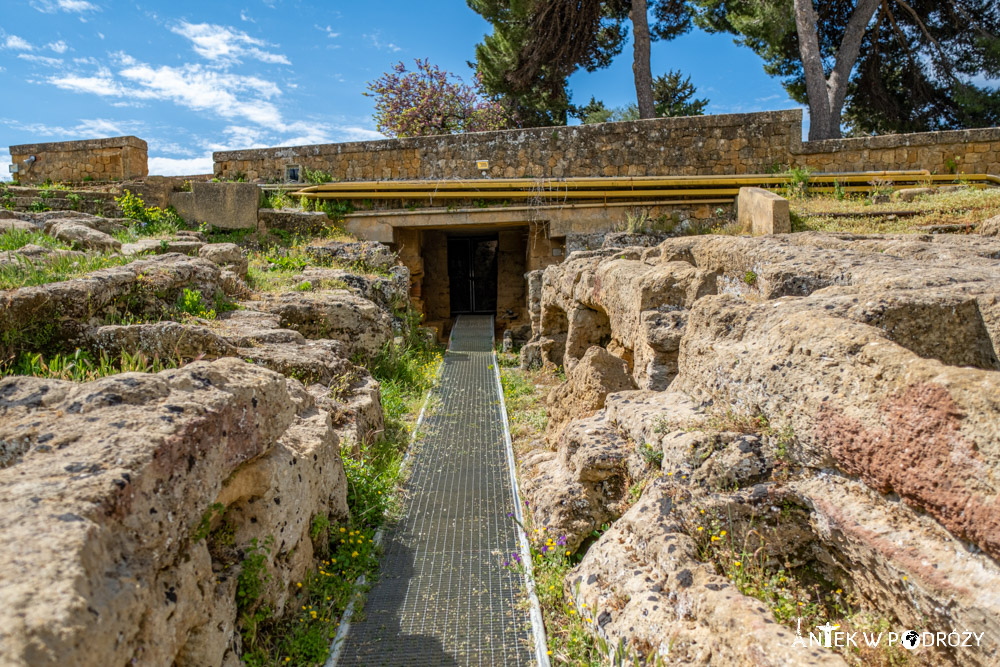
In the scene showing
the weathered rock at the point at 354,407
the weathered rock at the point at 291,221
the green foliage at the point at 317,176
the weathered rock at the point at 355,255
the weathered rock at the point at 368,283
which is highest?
the green foliage at the point at 317,176

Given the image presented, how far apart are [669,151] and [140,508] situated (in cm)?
1066

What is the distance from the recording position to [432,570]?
353 centimetres

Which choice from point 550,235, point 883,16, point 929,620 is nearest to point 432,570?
point 929,620

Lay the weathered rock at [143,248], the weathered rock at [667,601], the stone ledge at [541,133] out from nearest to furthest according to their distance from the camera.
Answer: the weathered rock at [667,601]
the weathered rock at [143,248]
the stone ledge at [541,133]

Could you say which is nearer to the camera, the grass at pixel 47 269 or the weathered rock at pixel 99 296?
the weathered rock at pixel 99 296

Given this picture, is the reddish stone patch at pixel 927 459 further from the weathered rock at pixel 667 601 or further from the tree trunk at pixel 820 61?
the tree trunk at pixel 820 61

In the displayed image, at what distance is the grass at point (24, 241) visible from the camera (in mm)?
5679

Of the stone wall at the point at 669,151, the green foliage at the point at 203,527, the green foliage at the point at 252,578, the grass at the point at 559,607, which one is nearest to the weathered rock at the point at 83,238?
the grass at the point at 559,607

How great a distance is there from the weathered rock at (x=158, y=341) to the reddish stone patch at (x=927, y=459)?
366cm

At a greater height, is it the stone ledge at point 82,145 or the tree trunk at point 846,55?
the tree trunk at point 846,55

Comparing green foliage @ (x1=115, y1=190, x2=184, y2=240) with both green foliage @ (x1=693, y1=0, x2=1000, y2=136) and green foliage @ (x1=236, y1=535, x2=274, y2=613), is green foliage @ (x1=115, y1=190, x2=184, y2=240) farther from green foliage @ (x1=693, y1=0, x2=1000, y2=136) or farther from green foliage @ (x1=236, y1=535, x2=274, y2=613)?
green foliage @ (x1=693, y1=0, x2=1000, y2=136)

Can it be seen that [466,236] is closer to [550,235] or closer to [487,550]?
[550,235]

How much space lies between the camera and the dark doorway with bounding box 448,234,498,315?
1507 cm

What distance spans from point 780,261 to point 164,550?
10.1ft
